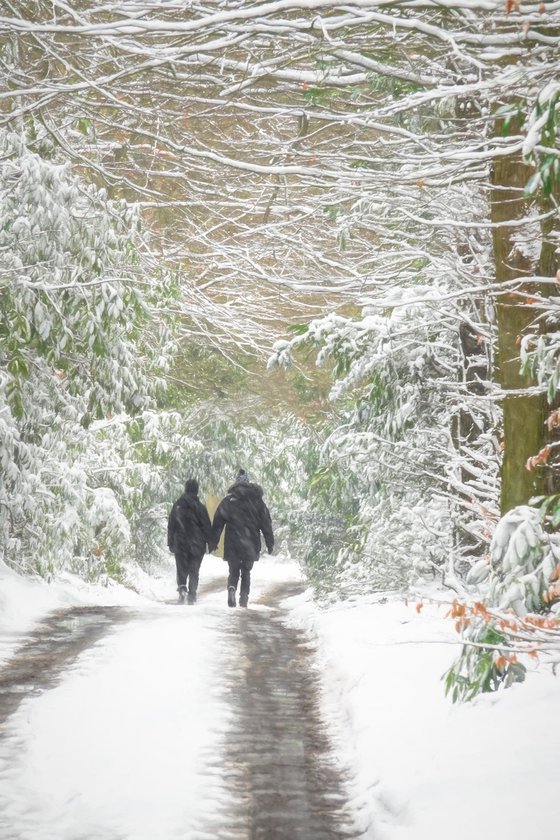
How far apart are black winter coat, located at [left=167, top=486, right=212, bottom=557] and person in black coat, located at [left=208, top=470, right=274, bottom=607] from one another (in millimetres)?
1024

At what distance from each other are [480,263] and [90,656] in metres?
4.74

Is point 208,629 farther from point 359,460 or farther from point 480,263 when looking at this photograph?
point 480,263

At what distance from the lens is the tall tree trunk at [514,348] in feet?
18.2

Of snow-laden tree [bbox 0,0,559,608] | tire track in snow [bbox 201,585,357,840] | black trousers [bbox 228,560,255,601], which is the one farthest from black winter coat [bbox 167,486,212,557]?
tire track in snow [bbox 201,585,357,840]

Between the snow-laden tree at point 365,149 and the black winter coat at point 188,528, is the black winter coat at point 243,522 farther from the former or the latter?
the snow-laden tree at point 365,149

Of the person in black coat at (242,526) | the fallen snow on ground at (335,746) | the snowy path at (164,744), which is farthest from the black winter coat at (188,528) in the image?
the fallen snow on ground at (335,746)

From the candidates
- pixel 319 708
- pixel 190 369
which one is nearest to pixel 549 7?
pixel 319 708

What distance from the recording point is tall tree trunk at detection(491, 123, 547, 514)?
5555mm

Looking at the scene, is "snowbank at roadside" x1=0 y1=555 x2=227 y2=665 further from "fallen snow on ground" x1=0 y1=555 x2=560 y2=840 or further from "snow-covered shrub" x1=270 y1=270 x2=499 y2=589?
"snow-covered shrub" x1=270 y1=270 x2=499 y2=589

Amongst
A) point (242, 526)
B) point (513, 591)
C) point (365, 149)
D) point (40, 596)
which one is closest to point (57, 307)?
point (365, 149)

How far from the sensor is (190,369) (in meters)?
17.6

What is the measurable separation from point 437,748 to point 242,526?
27.2ft

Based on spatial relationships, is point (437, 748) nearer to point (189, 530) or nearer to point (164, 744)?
point (164, 744)

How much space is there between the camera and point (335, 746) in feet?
19.2
